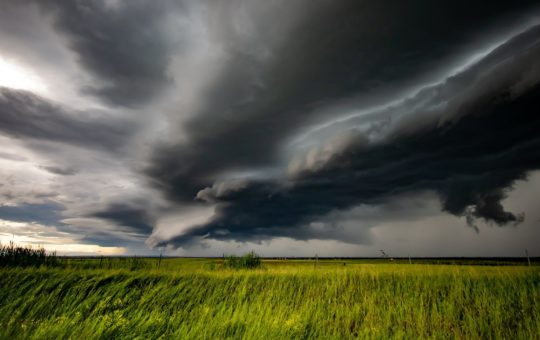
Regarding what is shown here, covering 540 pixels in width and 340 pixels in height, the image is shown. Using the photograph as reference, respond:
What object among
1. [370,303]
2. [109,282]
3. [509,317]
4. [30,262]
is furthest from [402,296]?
[30,262]

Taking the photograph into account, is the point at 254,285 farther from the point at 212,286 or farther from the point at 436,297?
the point at 436,297

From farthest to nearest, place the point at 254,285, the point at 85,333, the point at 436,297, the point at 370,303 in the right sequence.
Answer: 1. the point at 254,285
2. the point at 436,297
3. the point at 370,303
4. the point at 85,333

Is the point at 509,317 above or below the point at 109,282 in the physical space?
below

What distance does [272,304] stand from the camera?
29.0 ft

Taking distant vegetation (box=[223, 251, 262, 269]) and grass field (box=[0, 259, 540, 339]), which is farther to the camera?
distant vegetation (box=[223, 251, 262, 269])

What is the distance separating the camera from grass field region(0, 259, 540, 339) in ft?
17.1

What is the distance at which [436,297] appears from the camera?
10094 mm

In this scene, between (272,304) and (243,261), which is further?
(243,261)

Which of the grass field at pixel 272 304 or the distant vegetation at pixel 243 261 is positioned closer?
the grass field at pixel 272 304

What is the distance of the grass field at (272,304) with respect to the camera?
17.1 ft

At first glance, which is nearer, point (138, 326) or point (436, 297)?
point (138, 326)

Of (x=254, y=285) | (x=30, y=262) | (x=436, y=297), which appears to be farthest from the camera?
(x=30, y=262)

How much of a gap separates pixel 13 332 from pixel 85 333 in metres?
1.07

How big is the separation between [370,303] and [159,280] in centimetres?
675
